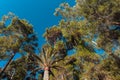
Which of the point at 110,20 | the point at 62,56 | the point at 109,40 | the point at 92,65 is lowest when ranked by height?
the point at 92,65

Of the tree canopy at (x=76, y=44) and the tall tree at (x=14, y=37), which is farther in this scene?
the tall tree at (x=14, y=37)

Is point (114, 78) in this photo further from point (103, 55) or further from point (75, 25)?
point (75, 25)

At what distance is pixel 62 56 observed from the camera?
79.8ft

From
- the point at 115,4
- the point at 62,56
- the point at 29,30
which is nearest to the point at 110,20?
the point at 115,4

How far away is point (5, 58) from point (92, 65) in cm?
1039

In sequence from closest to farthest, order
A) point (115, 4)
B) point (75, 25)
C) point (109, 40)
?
1. point (115, 4)
2. point (109, 40)
3. point (75, 25)

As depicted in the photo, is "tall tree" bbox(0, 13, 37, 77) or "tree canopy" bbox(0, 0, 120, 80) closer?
"tree canopy" bbox(0, 0, 120, 80)

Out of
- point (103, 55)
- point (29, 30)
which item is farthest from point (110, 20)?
point (29, 30)

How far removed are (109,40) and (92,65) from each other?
207 cm

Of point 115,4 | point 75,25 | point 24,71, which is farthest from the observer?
point 24,71

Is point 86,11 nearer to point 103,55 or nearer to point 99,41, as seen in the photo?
point 99,41

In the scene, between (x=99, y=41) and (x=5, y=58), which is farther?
(x=5, y=58)

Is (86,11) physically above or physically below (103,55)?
above

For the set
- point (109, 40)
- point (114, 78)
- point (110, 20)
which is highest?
point (110, 20)
